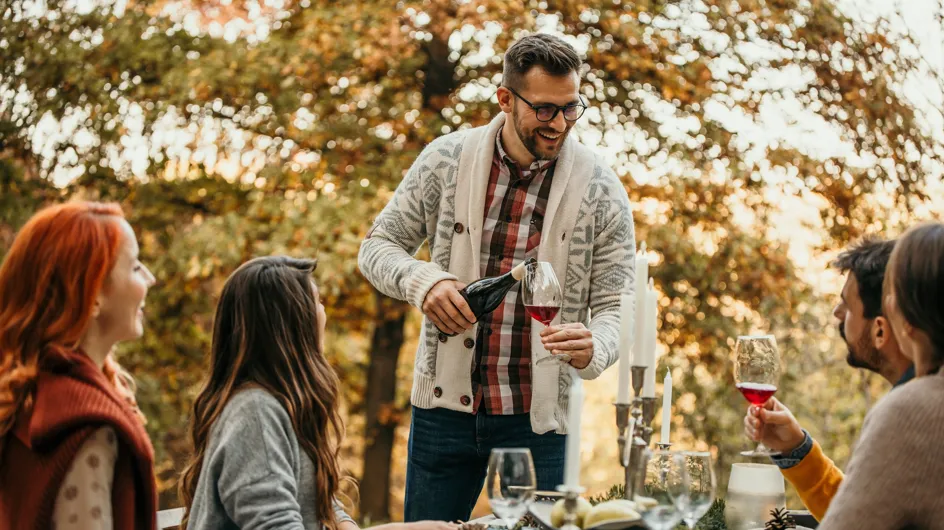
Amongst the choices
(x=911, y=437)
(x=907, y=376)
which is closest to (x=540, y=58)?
(x=907, y=376)

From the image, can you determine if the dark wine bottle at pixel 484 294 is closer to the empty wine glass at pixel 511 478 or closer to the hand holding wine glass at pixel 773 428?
the hand holding wine glass at pixel 773 428

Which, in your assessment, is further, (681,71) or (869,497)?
(681,71)

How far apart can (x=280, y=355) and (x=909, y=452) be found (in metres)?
1.28

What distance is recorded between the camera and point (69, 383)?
1.77 m

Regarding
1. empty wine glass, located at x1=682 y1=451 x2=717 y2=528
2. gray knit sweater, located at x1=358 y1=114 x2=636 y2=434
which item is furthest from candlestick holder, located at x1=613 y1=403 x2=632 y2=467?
gray knit sweater, located at x1=358 y1=114 x2=636 y2=434

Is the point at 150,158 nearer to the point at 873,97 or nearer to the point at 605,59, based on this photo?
the point at 605,59

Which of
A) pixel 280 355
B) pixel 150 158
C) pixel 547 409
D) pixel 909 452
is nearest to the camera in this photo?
pixel 909 452

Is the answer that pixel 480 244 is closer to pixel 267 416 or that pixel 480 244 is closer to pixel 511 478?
pixel 267 416

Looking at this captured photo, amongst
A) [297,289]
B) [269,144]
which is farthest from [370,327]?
[297,289]

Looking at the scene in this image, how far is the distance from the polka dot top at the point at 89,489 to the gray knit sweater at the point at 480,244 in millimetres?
1068

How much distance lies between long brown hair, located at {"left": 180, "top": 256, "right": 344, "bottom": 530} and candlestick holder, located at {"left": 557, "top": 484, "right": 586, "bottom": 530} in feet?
2.19

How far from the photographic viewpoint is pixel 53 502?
170 centimetres

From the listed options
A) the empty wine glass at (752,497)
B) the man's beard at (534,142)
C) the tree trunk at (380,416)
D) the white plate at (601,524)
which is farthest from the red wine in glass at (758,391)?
the tree trunk at (380,416)

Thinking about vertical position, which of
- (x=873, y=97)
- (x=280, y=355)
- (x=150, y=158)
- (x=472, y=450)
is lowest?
(x=472, y=450)
